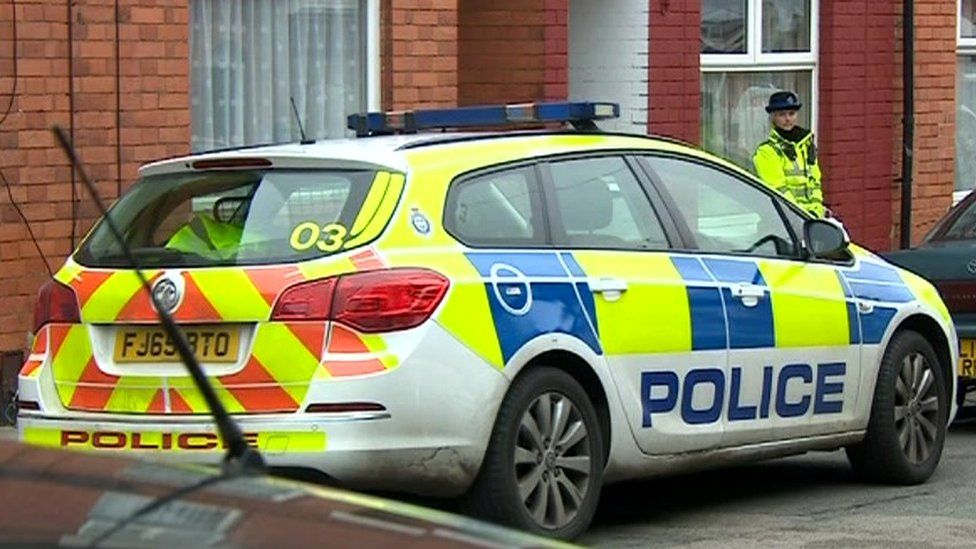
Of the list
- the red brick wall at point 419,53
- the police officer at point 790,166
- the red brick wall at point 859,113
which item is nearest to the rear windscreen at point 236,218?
the red brick wall at point 419,53

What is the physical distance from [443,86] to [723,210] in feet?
16.0

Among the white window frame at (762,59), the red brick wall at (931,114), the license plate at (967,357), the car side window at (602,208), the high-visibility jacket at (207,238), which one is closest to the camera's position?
the high-visibility jacket at (207,238)

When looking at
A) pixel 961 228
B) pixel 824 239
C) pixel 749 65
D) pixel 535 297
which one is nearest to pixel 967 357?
pixel 961 228

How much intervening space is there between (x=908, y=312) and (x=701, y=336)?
1.53 m

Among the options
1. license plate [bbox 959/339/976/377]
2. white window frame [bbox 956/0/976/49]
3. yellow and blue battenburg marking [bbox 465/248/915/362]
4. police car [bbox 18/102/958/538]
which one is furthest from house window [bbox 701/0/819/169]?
police car [bbox 18/102/958/538]

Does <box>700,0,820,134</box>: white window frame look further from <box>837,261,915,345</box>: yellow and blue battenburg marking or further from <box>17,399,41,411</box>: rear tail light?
<box>17,399,41,411</box>: rear tail light

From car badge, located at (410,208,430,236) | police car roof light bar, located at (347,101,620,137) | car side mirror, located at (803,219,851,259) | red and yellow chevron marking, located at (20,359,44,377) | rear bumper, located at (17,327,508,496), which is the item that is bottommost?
rear bumper, located at (17,327,508,496)

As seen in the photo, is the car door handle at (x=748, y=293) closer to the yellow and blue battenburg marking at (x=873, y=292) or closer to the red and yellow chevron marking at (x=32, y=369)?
the yellow and blue battenburg marking at (x=873, y=292)

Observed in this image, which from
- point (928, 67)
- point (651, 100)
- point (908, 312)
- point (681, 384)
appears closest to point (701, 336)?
point (681, 384)

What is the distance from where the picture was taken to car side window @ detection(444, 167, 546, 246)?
7762mm

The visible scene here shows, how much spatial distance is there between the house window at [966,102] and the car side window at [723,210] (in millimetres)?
9659

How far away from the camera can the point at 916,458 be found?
9.74 m

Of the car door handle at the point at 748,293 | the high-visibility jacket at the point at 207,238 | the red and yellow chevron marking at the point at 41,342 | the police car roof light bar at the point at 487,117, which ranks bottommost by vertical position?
the red and yellow chevron marking at the point at 41,342

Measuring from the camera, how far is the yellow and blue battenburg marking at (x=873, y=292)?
368 inches
